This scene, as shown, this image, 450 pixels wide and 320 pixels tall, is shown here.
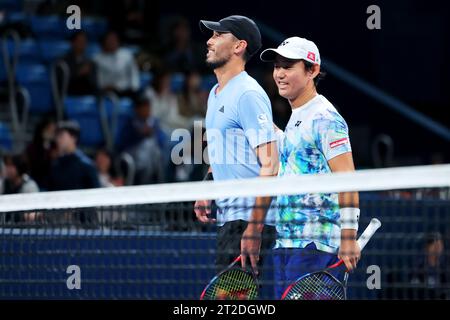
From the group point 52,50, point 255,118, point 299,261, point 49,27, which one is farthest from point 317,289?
point 49,27

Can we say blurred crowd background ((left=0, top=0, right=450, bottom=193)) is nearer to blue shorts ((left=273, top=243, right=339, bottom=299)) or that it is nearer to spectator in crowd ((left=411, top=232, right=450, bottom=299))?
spectator in crowd ((left=411, top=232, right=450, bottom=299))

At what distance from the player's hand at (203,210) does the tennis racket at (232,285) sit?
44 cm

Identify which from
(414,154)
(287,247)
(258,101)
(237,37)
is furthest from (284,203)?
(414,154)

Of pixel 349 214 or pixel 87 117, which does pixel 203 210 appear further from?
pixel 87 117

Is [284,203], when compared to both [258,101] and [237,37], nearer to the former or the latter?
[258,101]

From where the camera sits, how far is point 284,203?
6.32m

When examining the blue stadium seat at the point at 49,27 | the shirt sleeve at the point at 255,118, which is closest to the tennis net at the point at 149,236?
the shirt sleeve at the point at 255,118

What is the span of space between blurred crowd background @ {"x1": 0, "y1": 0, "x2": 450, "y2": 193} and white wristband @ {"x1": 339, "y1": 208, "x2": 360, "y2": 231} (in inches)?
194

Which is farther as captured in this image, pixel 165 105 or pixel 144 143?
pixel 165 105

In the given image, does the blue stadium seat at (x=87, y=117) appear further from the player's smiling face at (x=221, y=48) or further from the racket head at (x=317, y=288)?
the racket head at (x=317, y=288)

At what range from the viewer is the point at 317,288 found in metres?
6.07

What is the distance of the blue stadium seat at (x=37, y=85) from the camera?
13.3 metres

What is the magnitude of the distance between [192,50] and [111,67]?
2.17 m

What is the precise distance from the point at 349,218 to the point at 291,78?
916mm
